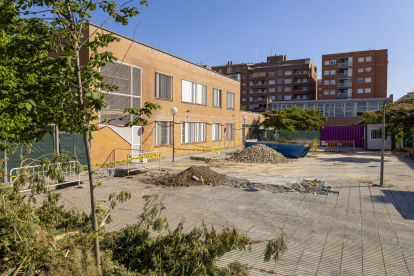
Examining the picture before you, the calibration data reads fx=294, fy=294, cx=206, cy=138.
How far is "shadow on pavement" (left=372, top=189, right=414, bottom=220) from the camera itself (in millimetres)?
8000

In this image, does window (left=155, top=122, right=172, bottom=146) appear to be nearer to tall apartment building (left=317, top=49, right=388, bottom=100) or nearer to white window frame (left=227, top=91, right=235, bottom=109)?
white window frame (left=227, top=91, right=235, bottom=109)

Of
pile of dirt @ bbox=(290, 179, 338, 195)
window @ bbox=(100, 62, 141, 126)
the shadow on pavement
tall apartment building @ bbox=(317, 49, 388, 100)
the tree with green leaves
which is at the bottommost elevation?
the shadow on pavement

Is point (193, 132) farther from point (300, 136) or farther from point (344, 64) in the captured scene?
point (344, 64)

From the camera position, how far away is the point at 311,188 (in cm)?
1113

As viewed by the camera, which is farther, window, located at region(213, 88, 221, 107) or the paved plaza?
window, located at region(213, 88, 221, 107)

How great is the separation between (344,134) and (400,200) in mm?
28716

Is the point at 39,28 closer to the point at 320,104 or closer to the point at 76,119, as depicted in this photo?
the point at 76,119

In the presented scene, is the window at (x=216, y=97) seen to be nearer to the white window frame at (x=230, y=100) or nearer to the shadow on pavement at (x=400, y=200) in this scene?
the white window frame at (x=230, y=100)

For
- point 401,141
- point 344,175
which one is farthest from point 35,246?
point 401,141

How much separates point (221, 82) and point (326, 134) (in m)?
15.8

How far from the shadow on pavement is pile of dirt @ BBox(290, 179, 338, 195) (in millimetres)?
1613

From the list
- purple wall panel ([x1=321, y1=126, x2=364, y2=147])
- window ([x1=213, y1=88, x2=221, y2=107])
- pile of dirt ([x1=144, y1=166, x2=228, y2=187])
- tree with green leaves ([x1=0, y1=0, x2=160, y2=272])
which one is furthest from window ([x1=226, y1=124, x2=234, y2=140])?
tree with green leaves ([x1=0, y1=0, x2=160, y2=272])

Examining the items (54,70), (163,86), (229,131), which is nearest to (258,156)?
(163,86)

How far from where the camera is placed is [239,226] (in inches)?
272
